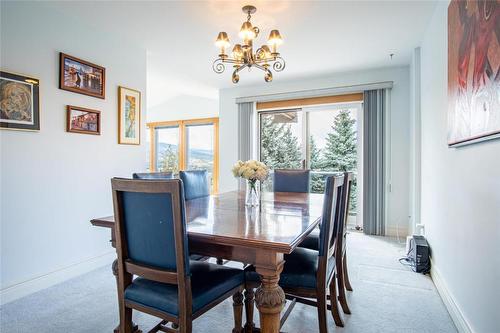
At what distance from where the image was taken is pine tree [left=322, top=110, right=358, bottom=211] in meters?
4.43

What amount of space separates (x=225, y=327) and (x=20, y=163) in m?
2.05

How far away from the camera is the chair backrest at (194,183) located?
102 inches

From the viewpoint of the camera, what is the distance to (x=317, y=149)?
15.4ft

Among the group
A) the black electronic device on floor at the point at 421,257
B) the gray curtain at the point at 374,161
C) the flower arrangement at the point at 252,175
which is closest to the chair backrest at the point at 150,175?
the flower arrangement at the point at 252,175

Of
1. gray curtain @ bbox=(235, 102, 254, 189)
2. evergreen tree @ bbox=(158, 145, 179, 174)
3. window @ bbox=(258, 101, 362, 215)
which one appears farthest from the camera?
evergreen tree @ bbox=(158, 145, 179, 174)

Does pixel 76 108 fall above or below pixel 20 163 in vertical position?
above

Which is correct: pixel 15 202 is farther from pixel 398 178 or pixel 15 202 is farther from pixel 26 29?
pixel 398 178

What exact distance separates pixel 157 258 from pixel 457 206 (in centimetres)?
196

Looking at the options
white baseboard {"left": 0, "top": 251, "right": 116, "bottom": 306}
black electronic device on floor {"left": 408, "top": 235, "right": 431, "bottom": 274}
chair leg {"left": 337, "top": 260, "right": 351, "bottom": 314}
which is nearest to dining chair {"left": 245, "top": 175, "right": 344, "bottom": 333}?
chair leg {"left": 337, "top": 260, "right": 351, "bottom": 314}

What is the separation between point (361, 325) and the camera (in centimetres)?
187

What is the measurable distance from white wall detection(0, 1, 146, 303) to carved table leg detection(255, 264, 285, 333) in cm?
212

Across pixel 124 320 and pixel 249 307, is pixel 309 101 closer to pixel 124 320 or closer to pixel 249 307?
pixel 249 307

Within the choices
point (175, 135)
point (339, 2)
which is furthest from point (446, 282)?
point (175, 135)

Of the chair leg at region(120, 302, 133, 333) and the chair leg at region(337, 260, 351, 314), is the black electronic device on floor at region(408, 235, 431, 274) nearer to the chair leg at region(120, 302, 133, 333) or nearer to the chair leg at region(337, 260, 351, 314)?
the chair leg at region(337, 260, 351, 314)
